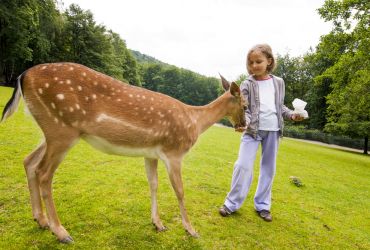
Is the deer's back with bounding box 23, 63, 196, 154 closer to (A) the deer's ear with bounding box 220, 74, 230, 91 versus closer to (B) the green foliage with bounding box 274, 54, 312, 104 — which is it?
(A) the deer's ear with bounding box 220, 74, 230, 91

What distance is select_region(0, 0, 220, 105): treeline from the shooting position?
105ft

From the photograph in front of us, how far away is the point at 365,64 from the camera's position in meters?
16.2

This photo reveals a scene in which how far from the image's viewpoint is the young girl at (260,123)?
4.66 metres

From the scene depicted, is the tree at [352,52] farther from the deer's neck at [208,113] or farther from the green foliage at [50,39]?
the green foliage at [50,39]

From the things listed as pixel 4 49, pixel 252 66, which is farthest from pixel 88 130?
pixel 4 49

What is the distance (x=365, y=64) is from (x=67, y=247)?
1779 cm

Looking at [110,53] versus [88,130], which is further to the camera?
[110,53]

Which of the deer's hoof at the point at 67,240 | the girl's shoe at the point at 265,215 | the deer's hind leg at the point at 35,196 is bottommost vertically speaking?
the girl's shoe at the point at 265,215

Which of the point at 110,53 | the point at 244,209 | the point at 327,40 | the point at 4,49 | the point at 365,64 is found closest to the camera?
the point at 244,209

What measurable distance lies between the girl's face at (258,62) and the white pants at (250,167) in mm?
988

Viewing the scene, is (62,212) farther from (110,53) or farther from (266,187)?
(110,53)

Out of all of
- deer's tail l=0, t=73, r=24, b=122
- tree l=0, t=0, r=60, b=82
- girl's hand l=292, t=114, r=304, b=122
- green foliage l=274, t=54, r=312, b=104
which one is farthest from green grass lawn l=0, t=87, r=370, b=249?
green foliage l=274, t=54, r=312, b=104

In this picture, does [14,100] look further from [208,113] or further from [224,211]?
[224,211]

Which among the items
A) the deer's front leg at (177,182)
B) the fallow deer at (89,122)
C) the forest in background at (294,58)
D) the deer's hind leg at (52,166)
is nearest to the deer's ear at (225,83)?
the fallow deer at (89,122)
